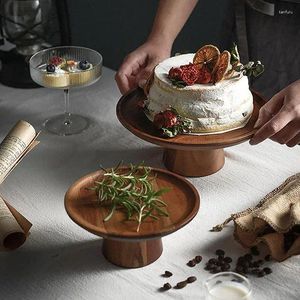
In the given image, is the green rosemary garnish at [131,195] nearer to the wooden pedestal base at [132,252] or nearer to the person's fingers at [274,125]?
the wooden pedestal base at [132,252]

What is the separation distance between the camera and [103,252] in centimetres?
123

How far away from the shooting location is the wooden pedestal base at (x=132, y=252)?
1.18m

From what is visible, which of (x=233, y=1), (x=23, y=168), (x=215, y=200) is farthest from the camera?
(x=233, y=1)

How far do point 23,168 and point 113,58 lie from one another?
1.44m

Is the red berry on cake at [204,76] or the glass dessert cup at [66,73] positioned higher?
the red berry on cake at [204,76]

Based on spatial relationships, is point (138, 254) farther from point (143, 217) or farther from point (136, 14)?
point (136, 14)

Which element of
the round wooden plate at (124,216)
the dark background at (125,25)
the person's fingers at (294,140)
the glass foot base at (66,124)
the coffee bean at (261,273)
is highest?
the round wooden plate at (124,216)

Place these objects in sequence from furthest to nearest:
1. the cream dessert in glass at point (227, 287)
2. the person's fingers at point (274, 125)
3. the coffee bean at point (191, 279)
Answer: the person's fingers at point (274, 125) < the coffee bean at point (191, 279) < the cream dessert in glass at point (227, 287)

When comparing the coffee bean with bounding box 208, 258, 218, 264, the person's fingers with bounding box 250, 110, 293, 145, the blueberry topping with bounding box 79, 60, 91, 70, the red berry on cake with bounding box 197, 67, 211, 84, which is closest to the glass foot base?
the blueberry topping with bounding box 79, 60, 91, 70

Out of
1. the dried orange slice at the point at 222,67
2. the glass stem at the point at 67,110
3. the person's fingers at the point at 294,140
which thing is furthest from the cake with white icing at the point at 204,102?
the glass stem at the point at 67,110

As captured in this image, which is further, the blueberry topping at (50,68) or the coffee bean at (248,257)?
the blueberry topping at (50,68)

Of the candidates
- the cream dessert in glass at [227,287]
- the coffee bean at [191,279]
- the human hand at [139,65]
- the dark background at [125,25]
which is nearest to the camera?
the cream dessert in glass at [227,287]

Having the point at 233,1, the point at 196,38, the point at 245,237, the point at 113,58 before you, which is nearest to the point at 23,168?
the point at 245,237

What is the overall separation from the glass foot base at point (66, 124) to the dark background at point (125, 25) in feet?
2.89
